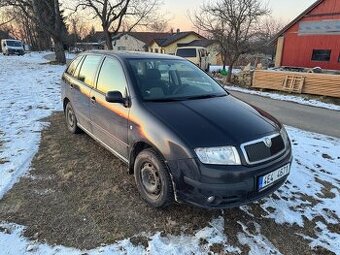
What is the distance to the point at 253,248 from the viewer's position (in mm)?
2809

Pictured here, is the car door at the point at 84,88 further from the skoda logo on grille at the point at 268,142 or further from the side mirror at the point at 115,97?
the skoda logo on grille at the point at 268,142

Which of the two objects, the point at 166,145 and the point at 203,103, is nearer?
the point at 166,145

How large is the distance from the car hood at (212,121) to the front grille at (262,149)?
70 mm

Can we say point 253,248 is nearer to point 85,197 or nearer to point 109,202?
point 109,202

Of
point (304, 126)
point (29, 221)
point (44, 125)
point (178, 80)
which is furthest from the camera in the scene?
point (304, 126)

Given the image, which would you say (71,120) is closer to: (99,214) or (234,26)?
(99,214)

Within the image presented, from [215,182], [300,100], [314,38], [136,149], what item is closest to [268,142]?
[215,182]

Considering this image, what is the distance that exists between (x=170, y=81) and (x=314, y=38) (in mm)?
19915

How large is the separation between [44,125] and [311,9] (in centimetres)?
2029

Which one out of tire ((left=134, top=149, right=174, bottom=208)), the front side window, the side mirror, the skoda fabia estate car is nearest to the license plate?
the skoda fabia estate car

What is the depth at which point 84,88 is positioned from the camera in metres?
4.75

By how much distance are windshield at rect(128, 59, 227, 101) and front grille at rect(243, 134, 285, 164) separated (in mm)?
1109

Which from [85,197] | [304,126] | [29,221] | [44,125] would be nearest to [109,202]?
[85,197]

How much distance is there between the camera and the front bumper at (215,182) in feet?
8.98
